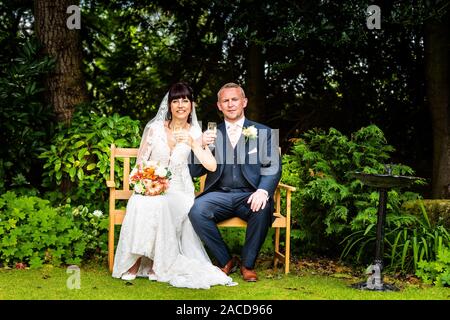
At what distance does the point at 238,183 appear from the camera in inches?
209

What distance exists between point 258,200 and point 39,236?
6.44 ft

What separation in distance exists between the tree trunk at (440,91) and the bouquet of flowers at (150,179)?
12.8ft

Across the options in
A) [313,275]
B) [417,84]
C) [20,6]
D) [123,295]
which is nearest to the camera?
[123,295]

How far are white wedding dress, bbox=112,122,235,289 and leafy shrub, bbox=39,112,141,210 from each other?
117 cm

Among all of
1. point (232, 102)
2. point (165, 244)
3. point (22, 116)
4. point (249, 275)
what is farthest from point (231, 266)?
point (22, 116)

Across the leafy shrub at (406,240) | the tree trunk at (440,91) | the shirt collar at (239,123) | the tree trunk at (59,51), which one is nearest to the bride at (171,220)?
the shirt collar at (239,123)

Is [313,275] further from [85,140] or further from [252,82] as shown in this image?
[252,82]

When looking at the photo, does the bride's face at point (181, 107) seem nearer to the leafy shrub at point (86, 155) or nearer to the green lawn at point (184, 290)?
the leafy shrub at point (86, 155)

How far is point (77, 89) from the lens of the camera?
22.6ft

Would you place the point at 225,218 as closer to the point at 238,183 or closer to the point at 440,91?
the point at 238,183

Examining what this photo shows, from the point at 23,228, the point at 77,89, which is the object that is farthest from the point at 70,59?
the point at 23,228

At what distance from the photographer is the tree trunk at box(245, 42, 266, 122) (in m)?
8.21

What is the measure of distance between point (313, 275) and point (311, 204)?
89 centimetres

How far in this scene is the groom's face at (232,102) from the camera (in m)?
5.26
